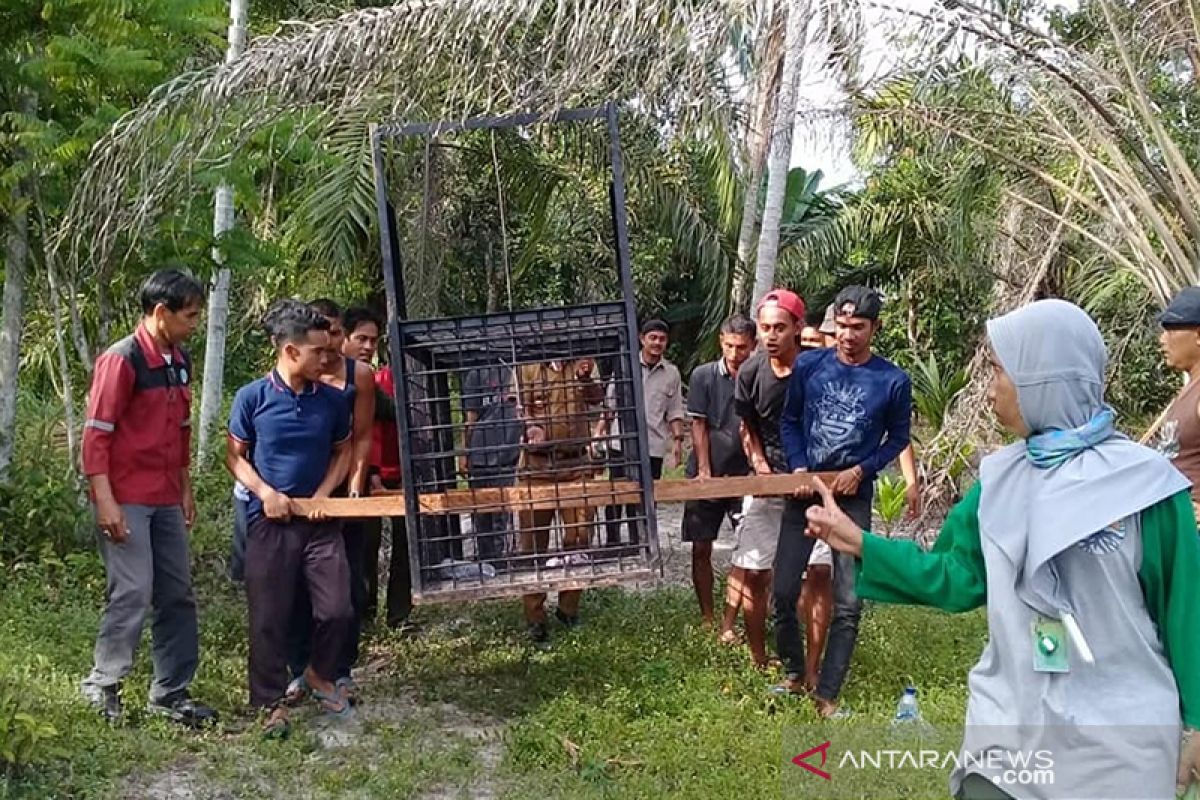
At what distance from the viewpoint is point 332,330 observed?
16.9 ft

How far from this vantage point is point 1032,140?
6992 mm

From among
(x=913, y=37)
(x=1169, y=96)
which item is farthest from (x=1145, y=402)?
(x=913, y=37)

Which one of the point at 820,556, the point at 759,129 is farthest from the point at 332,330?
the point at 759,129

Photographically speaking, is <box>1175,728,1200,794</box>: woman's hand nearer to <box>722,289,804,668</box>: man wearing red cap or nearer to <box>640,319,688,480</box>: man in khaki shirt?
<box>722,289,804,668</box>: man wearing red cap

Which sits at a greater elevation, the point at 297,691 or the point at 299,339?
the point at 299,339

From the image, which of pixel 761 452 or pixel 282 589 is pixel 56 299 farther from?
pixel 761 452

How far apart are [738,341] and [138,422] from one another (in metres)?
2.79

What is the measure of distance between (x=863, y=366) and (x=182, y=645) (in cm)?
291

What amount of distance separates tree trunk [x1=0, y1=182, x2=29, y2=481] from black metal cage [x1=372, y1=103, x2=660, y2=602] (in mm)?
2521

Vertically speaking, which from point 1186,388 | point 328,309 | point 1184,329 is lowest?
point 1186,388

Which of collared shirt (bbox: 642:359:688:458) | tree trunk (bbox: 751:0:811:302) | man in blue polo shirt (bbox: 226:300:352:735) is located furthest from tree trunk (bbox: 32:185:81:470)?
tree trunk (bbox: 751:0:811:302)

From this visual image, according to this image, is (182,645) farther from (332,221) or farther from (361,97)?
(332,221)

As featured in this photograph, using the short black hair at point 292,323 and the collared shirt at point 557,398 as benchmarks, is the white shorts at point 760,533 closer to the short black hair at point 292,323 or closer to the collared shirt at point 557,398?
the collared shirt at point 557,398

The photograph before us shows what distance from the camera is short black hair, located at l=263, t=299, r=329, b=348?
180 inches
